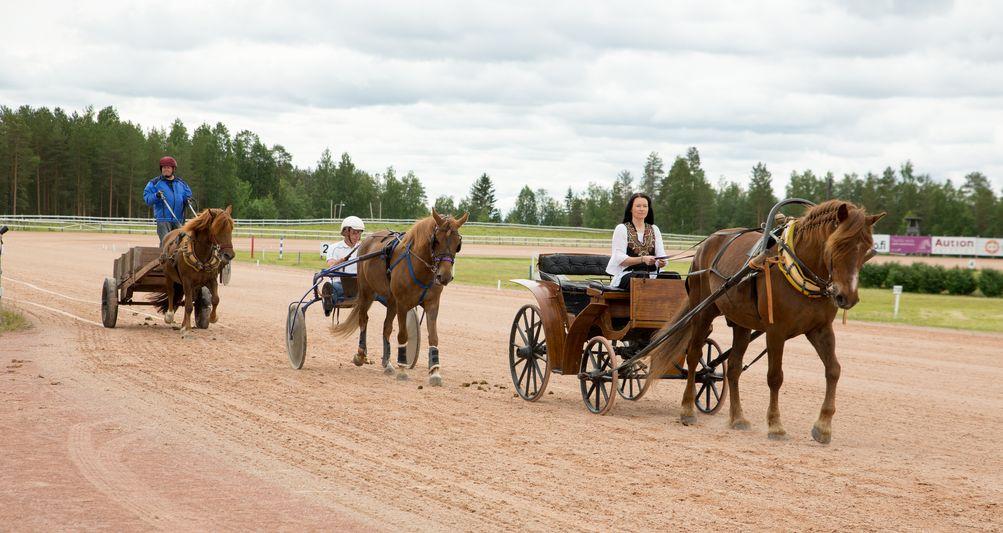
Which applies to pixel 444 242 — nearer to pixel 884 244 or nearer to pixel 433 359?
pixel 433 359

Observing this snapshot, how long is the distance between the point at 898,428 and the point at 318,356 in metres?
7.63

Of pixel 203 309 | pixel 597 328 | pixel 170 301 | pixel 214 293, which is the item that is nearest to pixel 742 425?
pixel 597 328

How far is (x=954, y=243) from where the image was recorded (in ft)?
224

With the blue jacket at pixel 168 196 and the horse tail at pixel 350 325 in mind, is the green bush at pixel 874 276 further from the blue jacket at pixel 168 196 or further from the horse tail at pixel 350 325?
the horse tail at pixel 350 325

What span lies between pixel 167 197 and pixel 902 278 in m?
26.4

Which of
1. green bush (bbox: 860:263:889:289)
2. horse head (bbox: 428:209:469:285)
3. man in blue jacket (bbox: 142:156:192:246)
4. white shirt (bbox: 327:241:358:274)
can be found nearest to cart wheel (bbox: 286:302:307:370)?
white shirt (bbox: 327:241:358:274)

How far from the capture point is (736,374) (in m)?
8.84

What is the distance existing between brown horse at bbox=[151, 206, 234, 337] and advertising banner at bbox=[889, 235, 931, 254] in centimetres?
6474

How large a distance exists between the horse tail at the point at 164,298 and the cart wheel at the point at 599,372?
8.24m

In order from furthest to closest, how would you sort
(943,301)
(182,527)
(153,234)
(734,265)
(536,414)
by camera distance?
(153,234) → (943,301) → (536,414) → (734,265) → (182,527)

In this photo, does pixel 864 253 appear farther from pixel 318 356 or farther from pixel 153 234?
pixel 153 234

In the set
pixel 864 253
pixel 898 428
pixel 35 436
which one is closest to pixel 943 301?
pixel 898 428

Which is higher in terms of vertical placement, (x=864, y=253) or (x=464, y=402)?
(x=864, y=253)

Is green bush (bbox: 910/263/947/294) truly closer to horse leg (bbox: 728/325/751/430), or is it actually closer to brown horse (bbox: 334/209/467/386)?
brown horse (bbox: 334/209/467/386)
